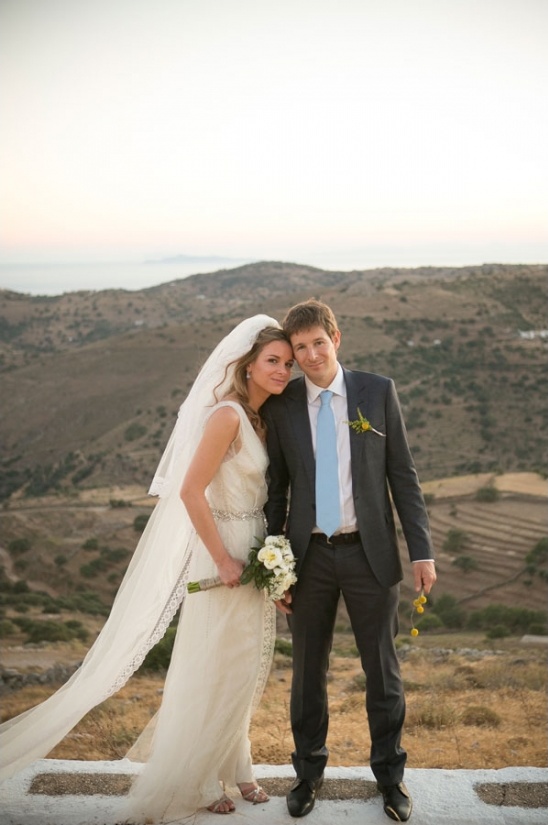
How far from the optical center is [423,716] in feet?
21.6

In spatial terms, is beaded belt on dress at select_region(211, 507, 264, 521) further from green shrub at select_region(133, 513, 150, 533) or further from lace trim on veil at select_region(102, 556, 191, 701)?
green shrub at select_region(133, 513, 150, 533)

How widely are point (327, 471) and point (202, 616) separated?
3.20 feet

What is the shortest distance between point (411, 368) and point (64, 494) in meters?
23.2

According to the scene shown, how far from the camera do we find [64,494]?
35.1m

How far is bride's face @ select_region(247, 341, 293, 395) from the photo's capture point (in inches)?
141

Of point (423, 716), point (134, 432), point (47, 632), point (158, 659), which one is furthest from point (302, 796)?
point (134, 432)

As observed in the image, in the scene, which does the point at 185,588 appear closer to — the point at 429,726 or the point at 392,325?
the point at 429,726

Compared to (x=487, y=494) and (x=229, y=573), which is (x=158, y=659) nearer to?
(x=229, y=573)

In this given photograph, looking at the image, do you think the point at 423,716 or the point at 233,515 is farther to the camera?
the point at 423,716

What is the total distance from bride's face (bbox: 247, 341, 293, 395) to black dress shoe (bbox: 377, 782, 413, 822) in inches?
81.2

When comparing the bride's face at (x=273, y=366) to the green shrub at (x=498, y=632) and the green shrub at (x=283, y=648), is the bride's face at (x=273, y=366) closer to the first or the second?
the green shrub at (x=283, y=648)

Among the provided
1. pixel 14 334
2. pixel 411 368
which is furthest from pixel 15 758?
pixel 14 334

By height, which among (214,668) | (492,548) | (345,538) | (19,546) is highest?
(345,538)

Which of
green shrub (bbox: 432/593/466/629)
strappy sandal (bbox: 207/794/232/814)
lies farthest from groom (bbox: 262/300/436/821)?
green shrub (bbox: 432/593/466/629)
